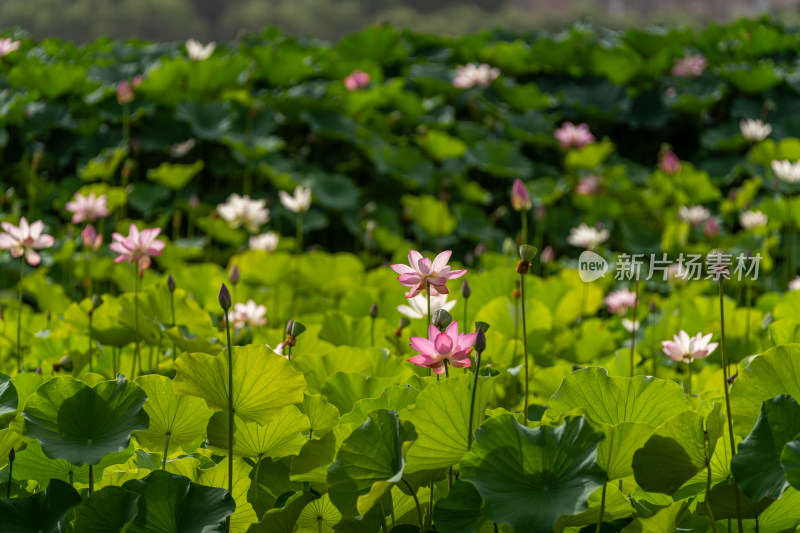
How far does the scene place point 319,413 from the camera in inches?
34.9

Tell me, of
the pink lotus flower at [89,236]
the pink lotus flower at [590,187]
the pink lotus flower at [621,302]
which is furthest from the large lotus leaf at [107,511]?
the pink lotus flower at [590,187]

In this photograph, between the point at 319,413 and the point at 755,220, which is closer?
the point at 319,413

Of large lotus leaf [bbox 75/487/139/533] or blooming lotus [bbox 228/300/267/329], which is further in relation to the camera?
blooming lotus [bbox 228/300/267/329]

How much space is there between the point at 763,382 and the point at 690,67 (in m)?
3.31

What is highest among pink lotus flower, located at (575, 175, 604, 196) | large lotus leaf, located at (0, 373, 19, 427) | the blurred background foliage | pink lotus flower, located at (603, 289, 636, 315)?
large lotus leaf, located at (0, 373, 19, 427)

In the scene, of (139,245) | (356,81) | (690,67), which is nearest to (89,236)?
(139,245)

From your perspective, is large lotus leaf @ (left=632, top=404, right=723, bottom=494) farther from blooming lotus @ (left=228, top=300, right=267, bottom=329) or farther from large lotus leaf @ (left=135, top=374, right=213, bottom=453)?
blooming lotus @ (left=228, top=300, right=267, bottom=329)

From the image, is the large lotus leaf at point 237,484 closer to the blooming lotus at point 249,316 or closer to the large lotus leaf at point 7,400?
the large lotus leaf at point 7,400

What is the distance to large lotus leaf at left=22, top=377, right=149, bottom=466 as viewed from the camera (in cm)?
80

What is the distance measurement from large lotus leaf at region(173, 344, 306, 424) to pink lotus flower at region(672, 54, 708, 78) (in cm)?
347

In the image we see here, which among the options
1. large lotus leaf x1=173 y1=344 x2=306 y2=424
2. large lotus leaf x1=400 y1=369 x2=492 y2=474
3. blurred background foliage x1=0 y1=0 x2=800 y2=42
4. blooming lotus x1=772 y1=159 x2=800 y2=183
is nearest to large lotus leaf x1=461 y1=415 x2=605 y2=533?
large lotus leaf x1=400 y1=369 x2=492 y2=474

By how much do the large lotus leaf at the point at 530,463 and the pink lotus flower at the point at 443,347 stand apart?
0.41 ft

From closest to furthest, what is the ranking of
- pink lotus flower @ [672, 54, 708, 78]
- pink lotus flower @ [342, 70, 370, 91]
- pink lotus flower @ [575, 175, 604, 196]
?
1. pink lotus flower @ [575, 175, 604, 196]
2. pink lotus flower @ [342, 70, 370, 91]
3. pink lotus flower @ [672, 54, 708, 78]

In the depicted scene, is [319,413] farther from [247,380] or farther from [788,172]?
[788,172]
